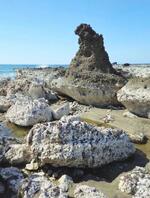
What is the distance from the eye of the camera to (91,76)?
1778cm

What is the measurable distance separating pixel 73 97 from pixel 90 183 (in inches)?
394

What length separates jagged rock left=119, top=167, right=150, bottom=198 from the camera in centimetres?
748

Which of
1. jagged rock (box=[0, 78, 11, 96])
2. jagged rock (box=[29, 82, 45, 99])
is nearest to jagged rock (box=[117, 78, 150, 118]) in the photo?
jagged rock (box=[29, 82, 45, 99])

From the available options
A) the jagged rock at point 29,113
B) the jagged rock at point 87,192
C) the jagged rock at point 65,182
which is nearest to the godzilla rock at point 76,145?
the jagged rock at point 65,182

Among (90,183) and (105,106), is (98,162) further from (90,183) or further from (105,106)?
(105,106)

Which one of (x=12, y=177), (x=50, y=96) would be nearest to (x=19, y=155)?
(x=12, y=177)

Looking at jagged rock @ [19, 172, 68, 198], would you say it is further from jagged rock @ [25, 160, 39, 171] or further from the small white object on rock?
the small white object on rock

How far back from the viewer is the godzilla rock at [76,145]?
8.70 m

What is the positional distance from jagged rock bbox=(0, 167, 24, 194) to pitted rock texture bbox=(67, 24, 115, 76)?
1050 cm

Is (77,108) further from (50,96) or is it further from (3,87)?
(3,87)

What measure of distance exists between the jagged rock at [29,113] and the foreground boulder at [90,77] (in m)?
3.09

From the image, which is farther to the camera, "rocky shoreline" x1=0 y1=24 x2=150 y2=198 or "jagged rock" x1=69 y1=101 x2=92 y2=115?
"jagged rock" x1=69 y1=101 x2=92 y2=115

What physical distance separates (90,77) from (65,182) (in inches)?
396

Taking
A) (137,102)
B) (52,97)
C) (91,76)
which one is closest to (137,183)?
(137,102)
